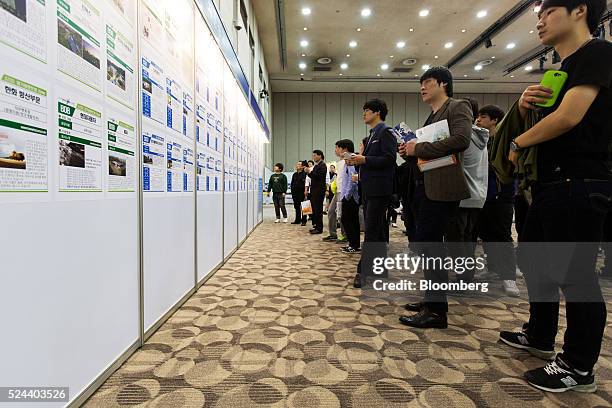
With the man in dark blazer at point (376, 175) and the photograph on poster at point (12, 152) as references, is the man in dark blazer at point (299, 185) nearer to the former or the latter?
the man in dark blazer at point (376, 175)

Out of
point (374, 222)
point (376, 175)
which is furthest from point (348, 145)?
point (374, 222)

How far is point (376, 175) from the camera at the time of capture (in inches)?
95.2

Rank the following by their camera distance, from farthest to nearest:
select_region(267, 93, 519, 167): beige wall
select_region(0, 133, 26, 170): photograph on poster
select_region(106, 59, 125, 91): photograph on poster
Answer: select_region(267, 93, 519, 167): beige wall → select_region(106, 59, 125, 91): photograph on poster → select_region(0, 133, 26, 170): photograph on poster

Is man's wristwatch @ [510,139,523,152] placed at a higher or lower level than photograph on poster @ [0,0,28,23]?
lower

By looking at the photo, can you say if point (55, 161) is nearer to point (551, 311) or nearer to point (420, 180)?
point (420, 180)

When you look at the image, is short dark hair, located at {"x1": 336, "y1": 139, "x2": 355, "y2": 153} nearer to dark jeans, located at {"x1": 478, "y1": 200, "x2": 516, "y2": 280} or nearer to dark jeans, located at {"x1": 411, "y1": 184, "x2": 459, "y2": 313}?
dark jeans, located at {"x1": 478, "y1": 200, "x2": 516, "y2": 280}

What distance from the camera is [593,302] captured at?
113cm

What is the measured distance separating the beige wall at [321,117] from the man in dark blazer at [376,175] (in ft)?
40.4

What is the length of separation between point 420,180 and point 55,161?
1624 millimetres

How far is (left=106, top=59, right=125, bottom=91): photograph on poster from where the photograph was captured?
1.28 m

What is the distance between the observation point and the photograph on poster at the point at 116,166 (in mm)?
1288

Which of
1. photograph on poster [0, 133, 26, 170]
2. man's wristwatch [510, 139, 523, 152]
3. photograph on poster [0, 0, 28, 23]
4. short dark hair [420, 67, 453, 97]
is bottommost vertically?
photograph on poster [0, 133, 26, 170]

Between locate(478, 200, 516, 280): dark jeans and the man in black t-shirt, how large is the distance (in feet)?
4.34

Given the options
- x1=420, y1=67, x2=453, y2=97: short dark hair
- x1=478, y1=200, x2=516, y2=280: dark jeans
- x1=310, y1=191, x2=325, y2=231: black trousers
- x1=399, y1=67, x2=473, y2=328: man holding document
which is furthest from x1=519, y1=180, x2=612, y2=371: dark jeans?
x1=310, y1=191, x2=325, y2=231: black trousers
